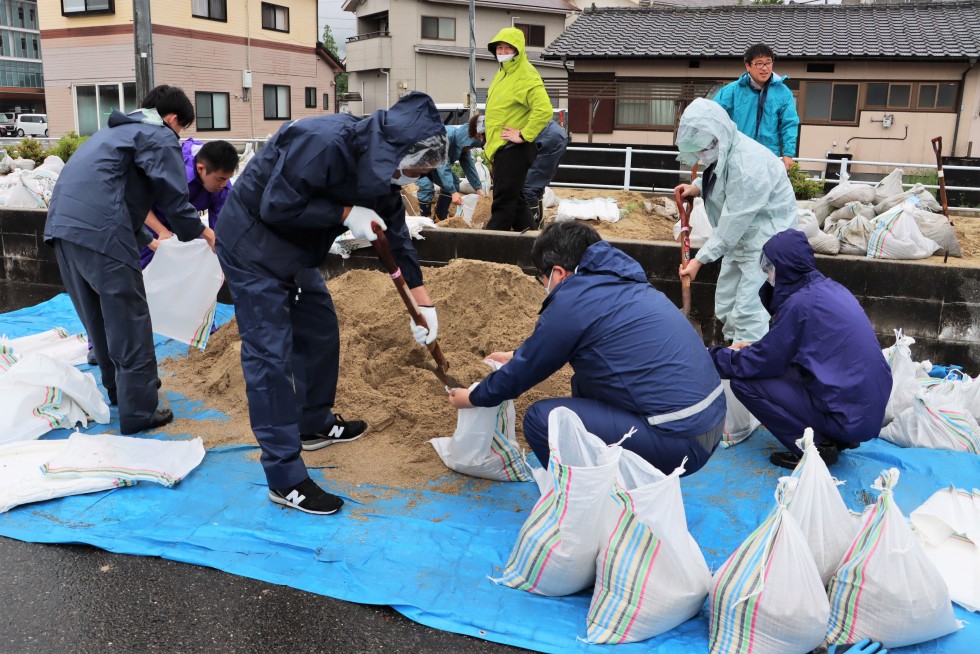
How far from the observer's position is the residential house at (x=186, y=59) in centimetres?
1900

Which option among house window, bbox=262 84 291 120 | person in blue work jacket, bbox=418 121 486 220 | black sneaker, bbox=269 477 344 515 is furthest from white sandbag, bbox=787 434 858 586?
house window, bbox=262 84 291 120

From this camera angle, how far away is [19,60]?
115 ft

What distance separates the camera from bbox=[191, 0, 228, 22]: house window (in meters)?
19.7

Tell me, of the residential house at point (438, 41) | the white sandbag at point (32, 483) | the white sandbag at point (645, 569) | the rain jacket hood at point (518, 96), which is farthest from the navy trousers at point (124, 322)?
the residential house at point (438, 41)

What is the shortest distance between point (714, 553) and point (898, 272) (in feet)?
9.74

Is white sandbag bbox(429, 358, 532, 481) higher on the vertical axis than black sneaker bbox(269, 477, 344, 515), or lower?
higher

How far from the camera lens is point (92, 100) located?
19.9 m

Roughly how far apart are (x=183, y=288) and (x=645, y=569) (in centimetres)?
327

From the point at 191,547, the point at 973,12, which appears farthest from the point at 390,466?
the point at 973,12

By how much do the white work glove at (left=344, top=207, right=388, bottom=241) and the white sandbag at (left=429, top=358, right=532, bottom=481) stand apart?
686 millimetres

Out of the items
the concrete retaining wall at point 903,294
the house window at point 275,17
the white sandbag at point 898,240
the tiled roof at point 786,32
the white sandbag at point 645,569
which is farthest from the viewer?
the house window at point 275,17

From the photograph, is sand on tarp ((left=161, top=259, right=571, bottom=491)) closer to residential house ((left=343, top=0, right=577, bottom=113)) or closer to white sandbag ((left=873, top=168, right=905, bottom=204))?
white sandbag ((left=873, top=168, right=905, bottom=204))

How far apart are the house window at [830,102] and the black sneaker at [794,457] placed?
12.3 metres

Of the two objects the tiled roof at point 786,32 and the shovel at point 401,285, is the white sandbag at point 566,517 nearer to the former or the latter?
the shovel at point 401,285
